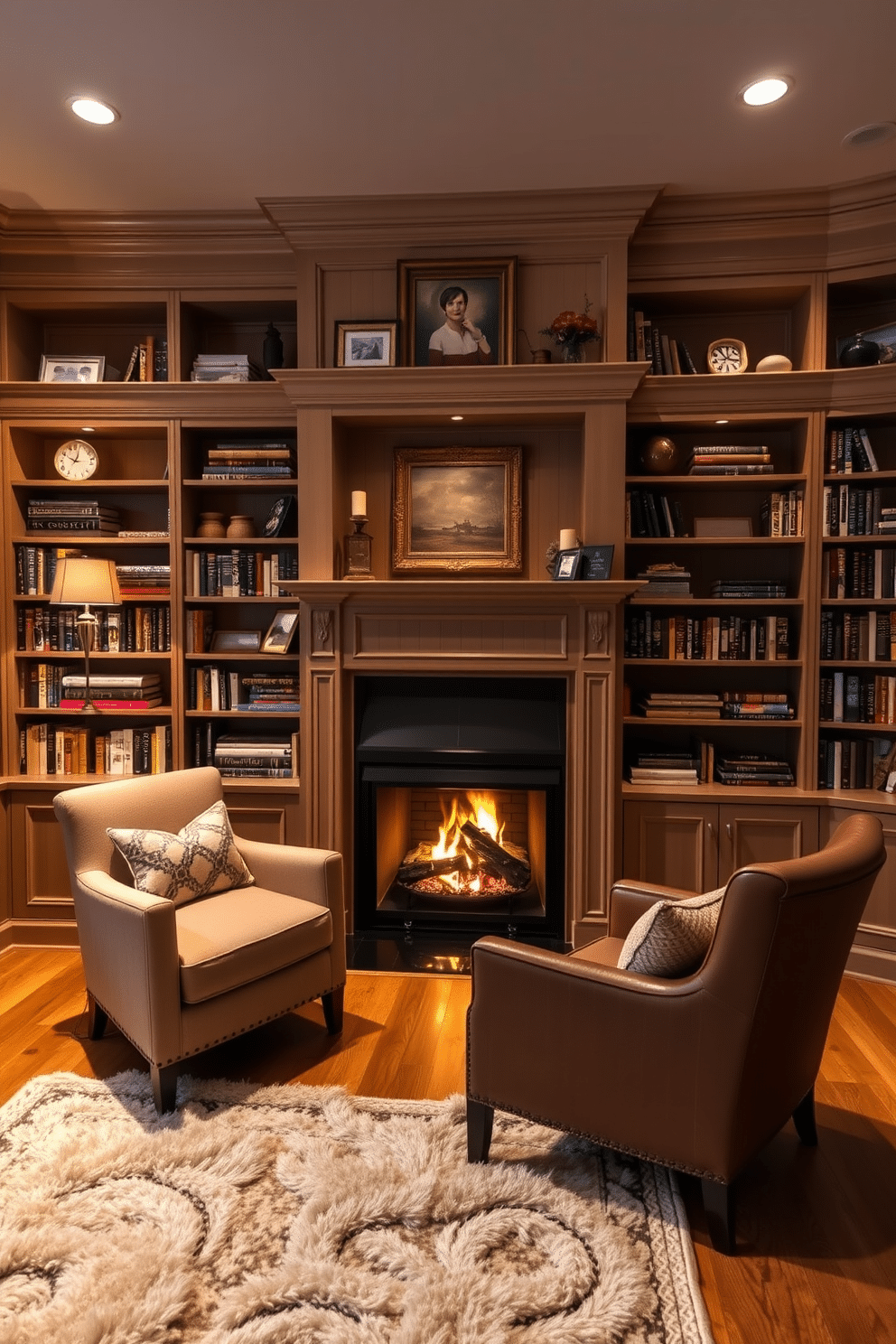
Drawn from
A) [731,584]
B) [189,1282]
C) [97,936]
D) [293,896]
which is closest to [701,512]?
[731,584]

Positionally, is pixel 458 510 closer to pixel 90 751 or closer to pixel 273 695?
pixel 273 695

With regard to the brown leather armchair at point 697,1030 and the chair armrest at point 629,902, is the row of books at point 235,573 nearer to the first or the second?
the chair armrest at point 629,902

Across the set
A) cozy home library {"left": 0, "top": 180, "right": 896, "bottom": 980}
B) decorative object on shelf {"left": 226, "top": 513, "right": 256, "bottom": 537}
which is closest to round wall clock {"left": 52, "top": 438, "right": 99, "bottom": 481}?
cozy home library {"left": 0, "top": 180, "right": 896, "bottom": 980}

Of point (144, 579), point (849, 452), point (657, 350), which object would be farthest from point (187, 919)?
point (849, 452)

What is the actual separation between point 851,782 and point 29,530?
3874mm

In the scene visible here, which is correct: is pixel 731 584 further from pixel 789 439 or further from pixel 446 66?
pixel 446 66

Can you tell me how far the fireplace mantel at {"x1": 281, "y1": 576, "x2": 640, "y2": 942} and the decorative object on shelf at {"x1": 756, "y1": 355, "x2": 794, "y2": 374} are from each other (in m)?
1.18

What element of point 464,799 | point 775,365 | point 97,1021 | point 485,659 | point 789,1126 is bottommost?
point 789,1126

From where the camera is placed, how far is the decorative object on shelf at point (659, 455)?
12.1ft

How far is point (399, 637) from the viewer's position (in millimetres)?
3645

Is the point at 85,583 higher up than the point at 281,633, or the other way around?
the point at 85,583

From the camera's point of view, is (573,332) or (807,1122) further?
(573,332)

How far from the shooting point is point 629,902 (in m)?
2.59

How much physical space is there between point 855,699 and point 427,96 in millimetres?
2860
